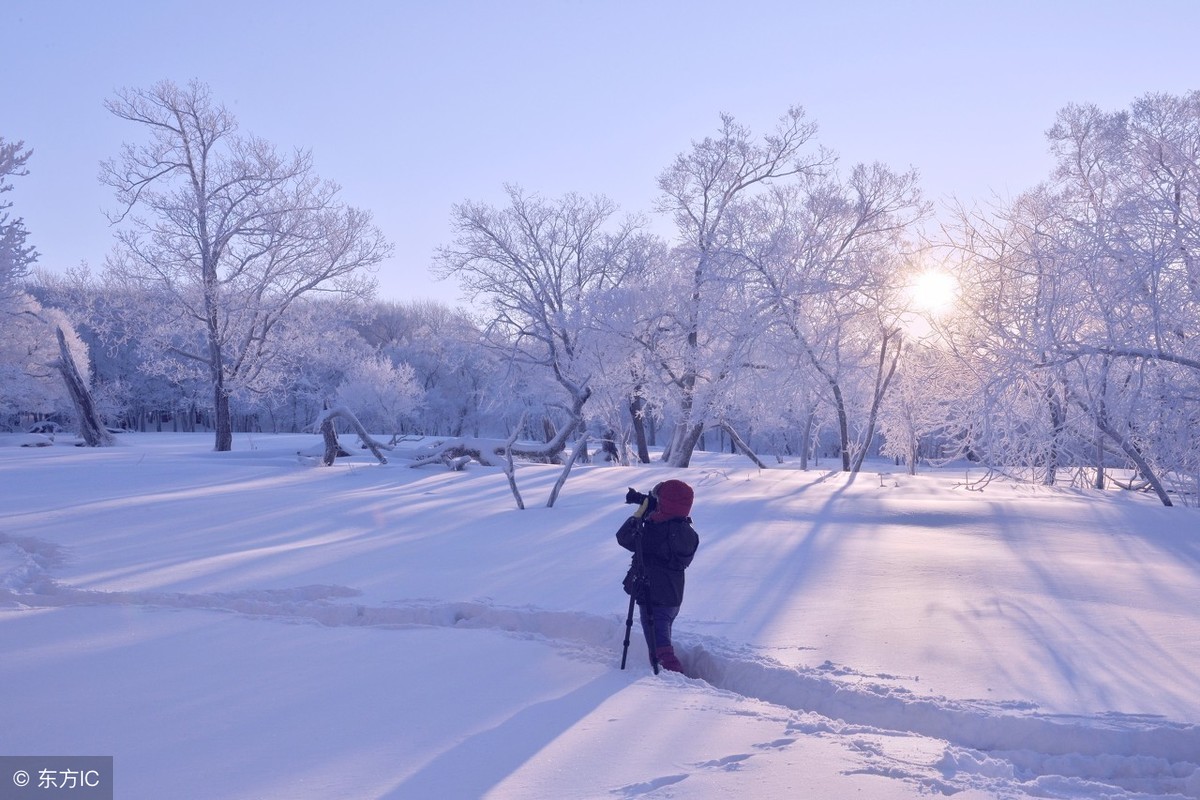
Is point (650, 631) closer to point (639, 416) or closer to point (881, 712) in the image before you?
point (881, 712)

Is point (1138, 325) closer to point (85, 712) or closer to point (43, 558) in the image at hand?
point (85, 712)

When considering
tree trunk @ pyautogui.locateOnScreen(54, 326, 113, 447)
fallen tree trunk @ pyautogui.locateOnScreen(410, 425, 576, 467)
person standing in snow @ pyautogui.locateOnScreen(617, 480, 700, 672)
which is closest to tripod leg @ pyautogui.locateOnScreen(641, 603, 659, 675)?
person standing in snow @ pyautogui.locateOnScreen(617, 480, 700, 672)

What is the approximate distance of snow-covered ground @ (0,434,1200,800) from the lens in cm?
445

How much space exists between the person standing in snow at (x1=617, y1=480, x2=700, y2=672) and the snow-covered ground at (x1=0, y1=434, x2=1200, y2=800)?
376 mm

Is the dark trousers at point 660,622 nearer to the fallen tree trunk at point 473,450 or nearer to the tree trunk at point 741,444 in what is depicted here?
the fallen tree trunk at point 473,450

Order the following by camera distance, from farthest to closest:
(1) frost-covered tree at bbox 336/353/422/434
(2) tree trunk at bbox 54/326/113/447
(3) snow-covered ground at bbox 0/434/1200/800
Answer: (1) frost-covered tree at bbox 336/353/422/434 < (2) tree trunk at bbox 54/326/113/447 < (3) snow-covered ground at bbox 0/434/1200/800

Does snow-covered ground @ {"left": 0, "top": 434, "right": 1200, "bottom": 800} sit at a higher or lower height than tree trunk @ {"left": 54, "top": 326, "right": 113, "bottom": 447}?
lower

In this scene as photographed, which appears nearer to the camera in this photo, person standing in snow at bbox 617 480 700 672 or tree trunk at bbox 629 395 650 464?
person standing in snow at bbox 617 480 700 672

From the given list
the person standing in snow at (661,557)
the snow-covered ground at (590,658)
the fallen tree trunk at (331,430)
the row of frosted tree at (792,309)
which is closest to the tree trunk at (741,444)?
the row of frosted tree at (792,309)

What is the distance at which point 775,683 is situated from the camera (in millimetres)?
5992

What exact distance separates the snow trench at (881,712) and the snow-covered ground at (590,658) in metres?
0.02

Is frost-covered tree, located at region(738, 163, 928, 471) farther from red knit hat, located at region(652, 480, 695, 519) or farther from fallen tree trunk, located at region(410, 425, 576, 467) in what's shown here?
red knit hat, located at region(652, 480, 695, 519)

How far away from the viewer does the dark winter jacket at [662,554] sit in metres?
6.53

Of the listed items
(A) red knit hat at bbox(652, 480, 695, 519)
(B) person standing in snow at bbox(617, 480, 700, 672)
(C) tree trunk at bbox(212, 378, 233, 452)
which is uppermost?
(C) tree trunk at bbox(212, 378, 233, 452)
